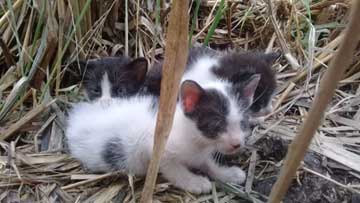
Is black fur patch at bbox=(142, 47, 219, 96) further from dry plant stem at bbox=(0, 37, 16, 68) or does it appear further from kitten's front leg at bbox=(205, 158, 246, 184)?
dry plant stem at bbox=(0, 37, 16, 68)

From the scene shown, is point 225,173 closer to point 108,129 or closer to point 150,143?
point 150,143

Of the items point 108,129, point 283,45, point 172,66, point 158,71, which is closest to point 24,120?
point 108,129

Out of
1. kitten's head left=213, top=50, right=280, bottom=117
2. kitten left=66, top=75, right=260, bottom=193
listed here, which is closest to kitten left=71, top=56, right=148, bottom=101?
kitten left=66, top=75, right=260, bottom=193

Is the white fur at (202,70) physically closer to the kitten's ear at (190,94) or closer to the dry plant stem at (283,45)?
the kitten's ear at (190,94)

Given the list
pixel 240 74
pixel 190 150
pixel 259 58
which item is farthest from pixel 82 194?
pixel 259 58

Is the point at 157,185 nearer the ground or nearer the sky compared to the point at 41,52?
nearer the ground

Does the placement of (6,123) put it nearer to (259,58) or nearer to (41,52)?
(41,52)
